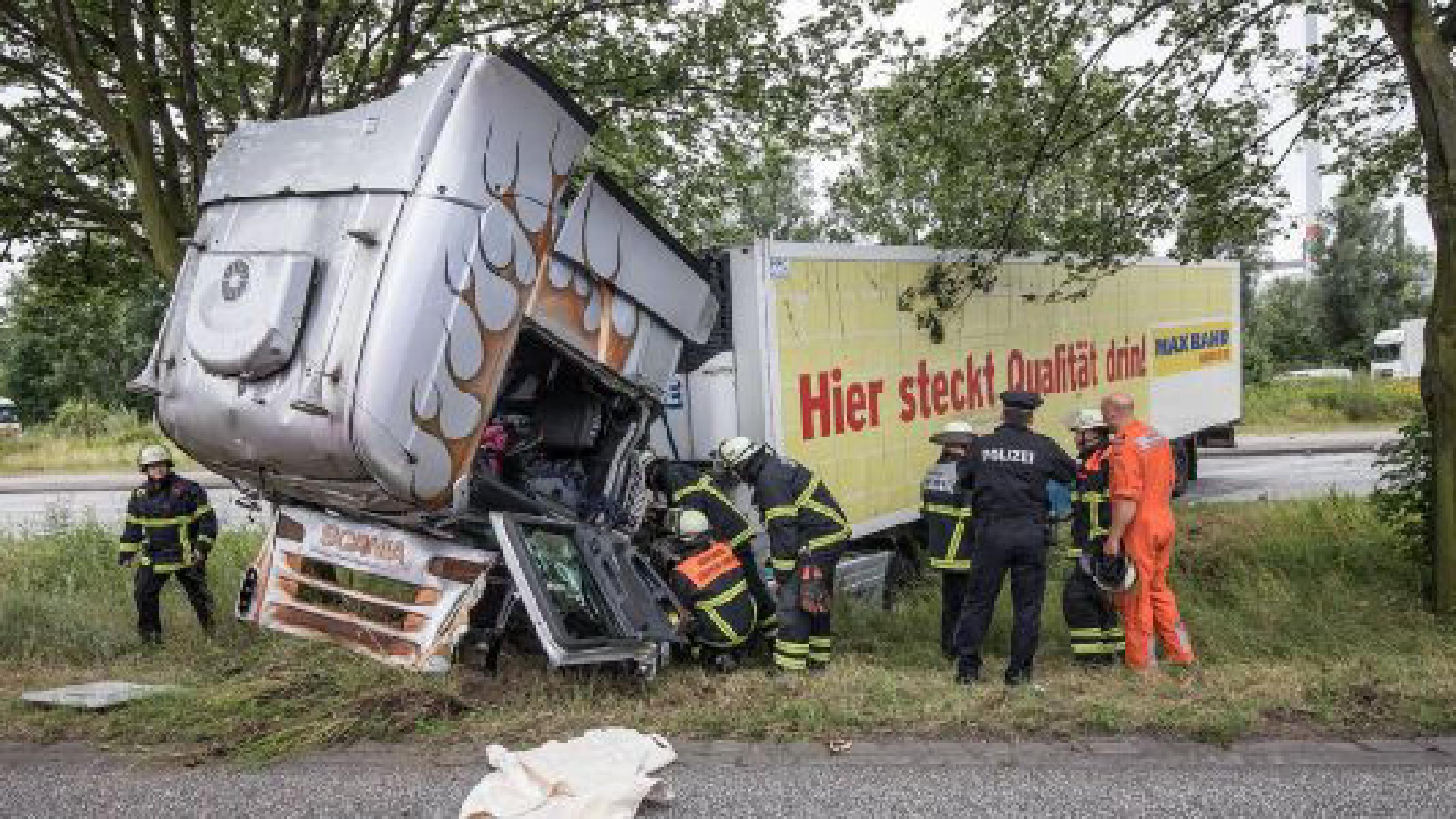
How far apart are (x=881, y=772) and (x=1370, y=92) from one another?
750 centimetres

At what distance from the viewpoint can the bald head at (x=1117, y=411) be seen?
19.6 ft

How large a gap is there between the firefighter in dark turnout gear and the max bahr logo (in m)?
4.07

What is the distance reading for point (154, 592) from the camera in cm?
676

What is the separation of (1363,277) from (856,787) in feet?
127

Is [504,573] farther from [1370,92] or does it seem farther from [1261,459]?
[1261,459]

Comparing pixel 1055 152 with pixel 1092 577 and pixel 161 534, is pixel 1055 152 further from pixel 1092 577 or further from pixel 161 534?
pixel 161 534

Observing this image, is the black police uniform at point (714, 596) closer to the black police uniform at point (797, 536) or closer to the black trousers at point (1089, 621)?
the black police uniform at point (797, 536)

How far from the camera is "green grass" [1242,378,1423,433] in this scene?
2406 centimetres

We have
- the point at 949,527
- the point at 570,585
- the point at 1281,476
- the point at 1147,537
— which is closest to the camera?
the point at 570,585

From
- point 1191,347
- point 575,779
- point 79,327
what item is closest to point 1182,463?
point 1191,347

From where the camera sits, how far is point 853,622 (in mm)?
7117

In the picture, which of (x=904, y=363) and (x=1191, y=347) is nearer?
(x=904, y=363)

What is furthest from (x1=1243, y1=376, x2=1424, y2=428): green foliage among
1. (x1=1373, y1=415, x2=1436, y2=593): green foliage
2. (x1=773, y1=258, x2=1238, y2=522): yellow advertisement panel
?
(x1=1373, y1=415, x2=1436, y2=593): green foliage

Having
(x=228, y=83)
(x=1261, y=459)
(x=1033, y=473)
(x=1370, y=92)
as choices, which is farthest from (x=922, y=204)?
(x=1033, y=473)
